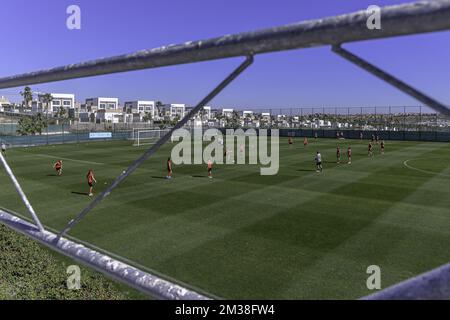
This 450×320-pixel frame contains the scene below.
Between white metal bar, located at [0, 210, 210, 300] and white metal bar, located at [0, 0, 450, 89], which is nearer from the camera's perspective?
white metal bar, located at [0, 0, 450, 89]

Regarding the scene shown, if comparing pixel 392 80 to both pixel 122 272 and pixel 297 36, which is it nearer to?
pixel 297 36

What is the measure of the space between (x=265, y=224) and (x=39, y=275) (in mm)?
8170

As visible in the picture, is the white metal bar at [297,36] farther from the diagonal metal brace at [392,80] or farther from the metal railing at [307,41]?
the diagonal metal brace at [392,80]

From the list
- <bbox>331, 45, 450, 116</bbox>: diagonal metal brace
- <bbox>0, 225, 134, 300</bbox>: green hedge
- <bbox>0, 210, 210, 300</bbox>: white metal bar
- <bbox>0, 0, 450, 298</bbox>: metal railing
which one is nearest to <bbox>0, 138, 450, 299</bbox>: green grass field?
<bbox>0, 225, 134, 300</bbox>: green hedge

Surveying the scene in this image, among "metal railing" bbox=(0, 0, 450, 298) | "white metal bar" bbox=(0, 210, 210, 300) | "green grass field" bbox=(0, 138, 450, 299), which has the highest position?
"metal railing" bbox=(0, 0, 450, 298)

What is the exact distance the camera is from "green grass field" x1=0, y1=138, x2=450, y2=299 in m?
10.1

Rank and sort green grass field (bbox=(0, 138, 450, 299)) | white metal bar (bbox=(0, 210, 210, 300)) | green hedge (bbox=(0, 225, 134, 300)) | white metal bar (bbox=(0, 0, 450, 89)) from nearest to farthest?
white metal bar (bbox=(0, 0, 450, 89))
white metal bar (bbox=(0, 210, 210, 300))
green hedge (bbox=(0, 225, 134, 300))
green grass field (bbox=(0, 138, 450, 299))

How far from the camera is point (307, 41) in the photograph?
1.49 m

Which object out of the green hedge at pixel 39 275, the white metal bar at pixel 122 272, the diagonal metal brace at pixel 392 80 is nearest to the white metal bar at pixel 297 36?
the diagonal metal brace at pixel 392 80

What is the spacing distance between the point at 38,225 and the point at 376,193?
19.9m

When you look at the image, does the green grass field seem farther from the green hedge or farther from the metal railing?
the metal railing

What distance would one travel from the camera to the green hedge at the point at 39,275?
26.8 ft

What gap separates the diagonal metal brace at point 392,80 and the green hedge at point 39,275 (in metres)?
7.63

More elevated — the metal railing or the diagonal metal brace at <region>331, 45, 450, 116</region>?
the metal railing
